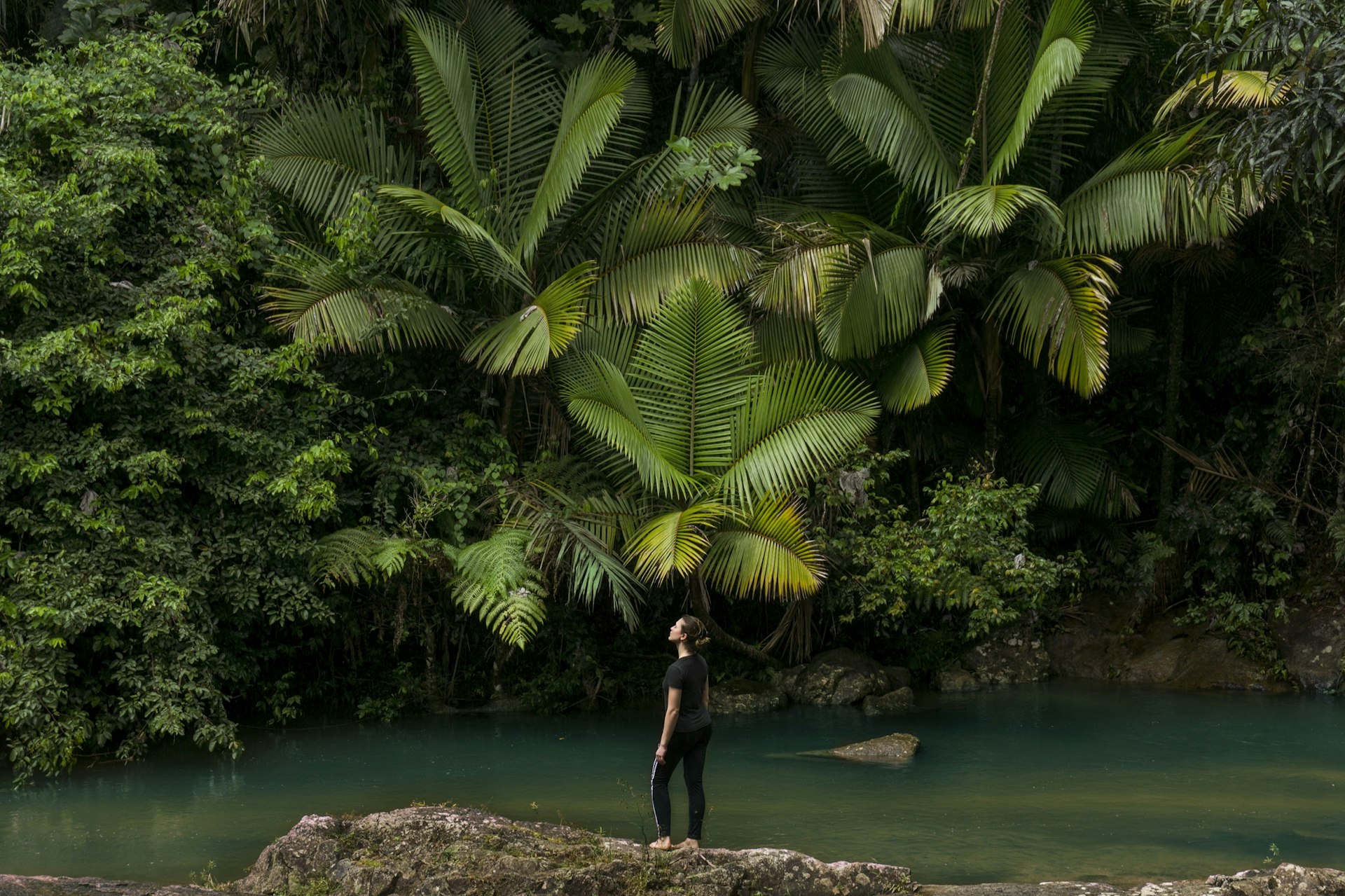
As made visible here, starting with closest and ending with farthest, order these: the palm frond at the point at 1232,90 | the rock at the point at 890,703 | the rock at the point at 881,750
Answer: the palm frond at the point at 1232,90 → the rock at the point at 881,750 → the rock at the point at 890,703

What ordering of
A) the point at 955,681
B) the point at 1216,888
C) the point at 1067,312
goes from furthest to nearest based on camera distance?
the point at 955,681 < the point at 1067,312 < the point at 1216,888

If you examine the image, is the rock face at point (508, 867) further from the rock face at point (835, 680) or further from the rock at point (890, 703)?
the rock face at point (835, 680)

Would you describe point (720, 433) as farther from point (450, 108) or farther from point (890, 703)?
point (450, 108)

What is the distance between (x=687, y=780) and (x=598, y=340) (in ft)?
18.8

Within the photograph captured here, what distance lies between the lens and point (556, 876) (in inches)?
236

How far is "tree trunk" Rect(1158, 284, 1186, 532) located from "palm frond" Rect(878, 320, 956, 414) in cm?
317

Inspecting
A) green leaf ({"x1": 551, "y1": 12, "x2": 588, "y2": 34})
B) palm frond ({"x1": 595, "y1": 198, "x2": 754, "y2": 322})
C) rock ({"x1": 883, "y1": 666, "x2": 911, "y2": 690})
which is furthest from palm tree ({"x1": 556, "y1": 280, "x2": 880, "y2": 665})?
green leaf ({"x1": 551, "y1": 12, "x2": 588, "y2": 34})

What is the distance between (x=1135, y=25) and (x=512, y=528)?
7.44m

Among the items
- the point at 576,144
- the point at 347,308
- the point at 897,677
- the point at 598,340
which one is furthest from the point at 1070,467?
the point at 347,308

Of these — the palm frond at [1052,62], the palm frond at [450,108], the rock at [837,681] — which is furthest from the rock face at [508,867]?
the palm frond at [1052,62]

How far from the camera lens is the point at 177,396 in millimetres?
10586

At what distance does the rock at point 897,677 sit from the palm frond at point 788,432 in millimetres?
2760

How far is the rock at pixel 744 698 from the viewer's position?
480 inches

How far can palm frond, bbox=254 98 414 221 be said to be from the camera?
11812 millimetres
